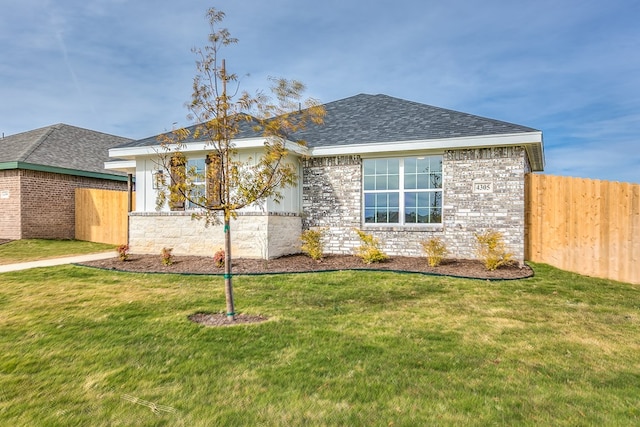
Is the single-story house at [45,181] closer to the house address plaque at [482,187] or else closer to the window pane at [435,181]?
the window pane at [435,181]

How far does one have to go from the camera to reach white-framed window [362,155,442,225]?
11062mm

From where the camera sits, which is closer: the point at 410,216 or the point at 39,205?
the point at 410,216

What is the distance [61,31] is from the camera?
1170 centimetres

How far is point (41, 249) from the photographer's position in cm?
1445

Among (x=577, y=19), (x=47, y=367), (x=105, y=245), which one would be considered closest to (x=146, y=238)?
(x=105, y=245)

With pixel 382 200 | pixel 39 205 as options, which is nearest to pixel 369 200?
pixel 382 200

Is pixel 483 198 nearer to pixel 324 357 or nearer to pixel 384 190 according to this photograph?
pixel 384 190

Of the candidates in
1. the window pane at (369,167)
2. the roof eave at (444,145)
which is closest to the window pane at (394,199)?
the window pane at (369,167)

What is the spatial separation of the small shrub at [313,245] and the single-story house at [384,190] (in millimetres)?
491

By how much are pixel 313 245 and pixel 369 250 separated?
5.42 feet

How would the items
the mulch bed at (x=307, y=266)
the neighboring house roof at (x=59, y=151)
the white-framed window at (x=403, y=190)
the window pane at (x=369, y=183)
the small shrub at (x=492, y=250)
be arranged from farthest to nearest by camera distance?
the neighboring house roof at (x=59, y=151) < the window pane at (x=369, y=183) < the white-framed window at (x=403, y=190) < the small shrub at (x=492, y=250) < the mulch bed at (x=307, y=266)

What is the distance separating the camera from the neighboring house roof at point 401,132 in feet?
33.6

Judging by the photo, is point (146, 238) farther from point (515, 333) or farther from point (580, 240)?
point (580, 240)

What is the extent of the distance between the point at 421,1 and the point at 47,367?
1091cm
